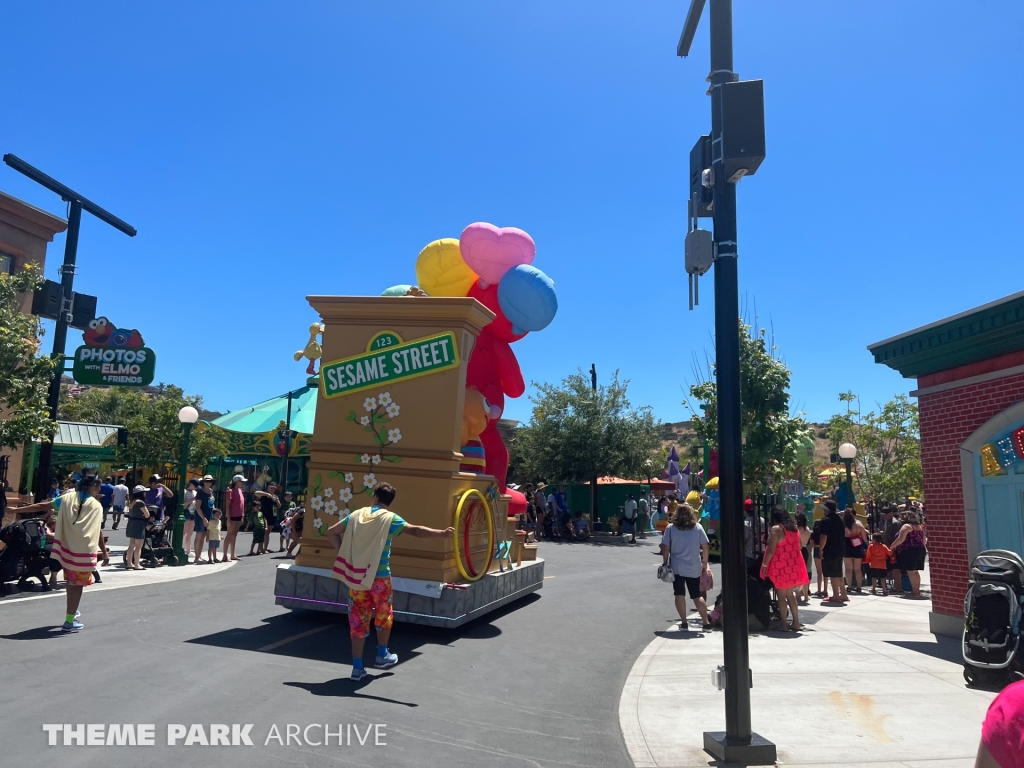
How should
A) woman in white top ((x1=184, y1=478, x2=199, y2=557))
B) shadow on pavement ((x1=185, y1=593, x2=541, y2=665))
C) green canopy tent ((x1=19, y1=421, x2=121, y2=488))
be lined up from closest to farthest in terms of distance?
1. shadow on pavement ((x1=185, y1=593, x2=541, y2=665))
2. woman in white top ((x1=184, y1=478, x2=199, y2=557))
3. green canopy tent ((x1=19, y1=421, x2=121, y2=488))

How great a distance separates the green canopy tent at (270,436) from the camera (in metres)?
28.9

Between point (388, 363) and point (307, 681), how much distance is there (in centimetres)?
359

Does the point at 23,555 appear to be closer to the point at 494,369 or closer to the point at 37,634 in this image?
the point at 37,634

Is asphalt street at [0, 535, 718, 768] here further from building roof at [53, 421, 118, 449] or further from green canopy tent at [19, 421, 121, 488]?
building roof at [53, 421, 118, 449]

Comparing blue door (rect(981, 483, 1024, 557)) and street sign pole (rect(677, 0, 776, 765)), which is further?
blue door (rect(981, 483, 1024, 557))

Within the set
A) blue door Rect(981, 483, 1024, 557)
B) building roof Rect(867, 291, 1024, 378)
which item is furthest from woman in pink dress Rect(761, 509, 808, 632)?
building roof Rect(867, 291, 1024, 378)

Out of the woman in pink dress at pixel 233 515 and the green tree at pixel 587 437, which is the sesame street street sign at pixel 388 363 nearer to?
the woman in pink dress at pixel 233 515

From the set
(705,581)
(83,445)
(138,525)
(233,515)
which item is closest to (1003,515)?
(705,581)

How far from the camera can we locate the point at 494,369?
1045cm

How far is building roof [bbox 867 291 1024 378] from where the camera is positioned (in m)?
7.96

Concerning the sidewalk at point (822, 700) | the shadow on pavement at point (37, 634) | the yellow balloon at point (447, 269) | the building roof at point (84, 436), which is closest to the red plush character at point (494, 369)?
the yellow balloon at point (447, 269)

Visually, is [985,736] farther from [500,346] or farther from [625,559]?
[625,559]

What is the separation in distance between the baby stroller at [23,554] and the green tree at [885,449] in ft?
94.7

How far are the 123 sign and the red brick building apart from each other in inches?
531
